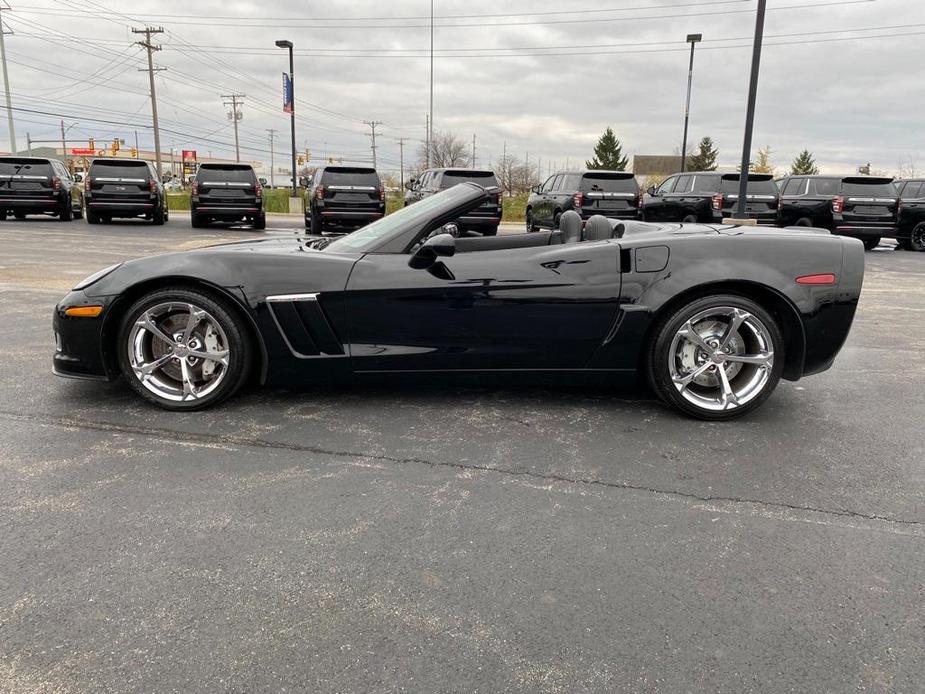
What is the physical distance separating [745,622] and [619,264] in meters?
2.06

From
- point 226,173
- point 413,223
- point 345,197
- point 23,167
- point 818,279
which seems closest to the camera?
point 818,279

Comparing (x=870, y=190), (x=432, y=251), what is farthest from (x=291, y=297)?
(x=870, y=190)

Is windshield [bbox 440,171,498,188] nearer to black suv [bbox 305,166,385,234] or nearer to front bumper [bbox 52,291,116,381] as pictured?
black suv [bbox 305,166,385,234]

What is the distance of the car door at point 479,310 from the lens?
3654mm

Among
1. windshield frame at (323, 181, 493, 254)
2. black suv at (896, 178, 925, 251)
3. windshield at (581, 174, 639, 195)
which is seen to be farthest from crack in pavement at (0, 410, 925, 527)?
black suv at (896, 178, 925, 251)

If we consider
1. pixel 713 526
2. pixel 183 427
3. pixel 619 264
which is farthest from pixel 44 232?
pixel 713 526

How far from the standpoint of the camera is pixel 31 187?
1836 cm

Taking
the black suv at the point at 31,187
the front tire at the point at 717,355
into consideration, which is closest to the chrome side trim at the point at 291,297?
the front tire at the point at 717,355

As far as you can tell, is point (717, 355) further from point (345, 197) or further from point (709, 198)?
point (345, 197)

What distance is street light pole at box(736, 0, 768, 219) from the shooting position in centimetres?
1531

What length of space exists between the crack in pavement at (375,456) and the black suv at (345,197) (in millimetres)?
13332

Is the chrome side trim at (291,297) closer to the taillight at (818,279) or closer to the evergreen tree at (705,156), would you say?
the taillight at (818,279)

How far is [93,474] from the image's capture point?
297cm

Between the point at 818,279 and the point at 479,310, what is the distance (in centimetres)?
178
